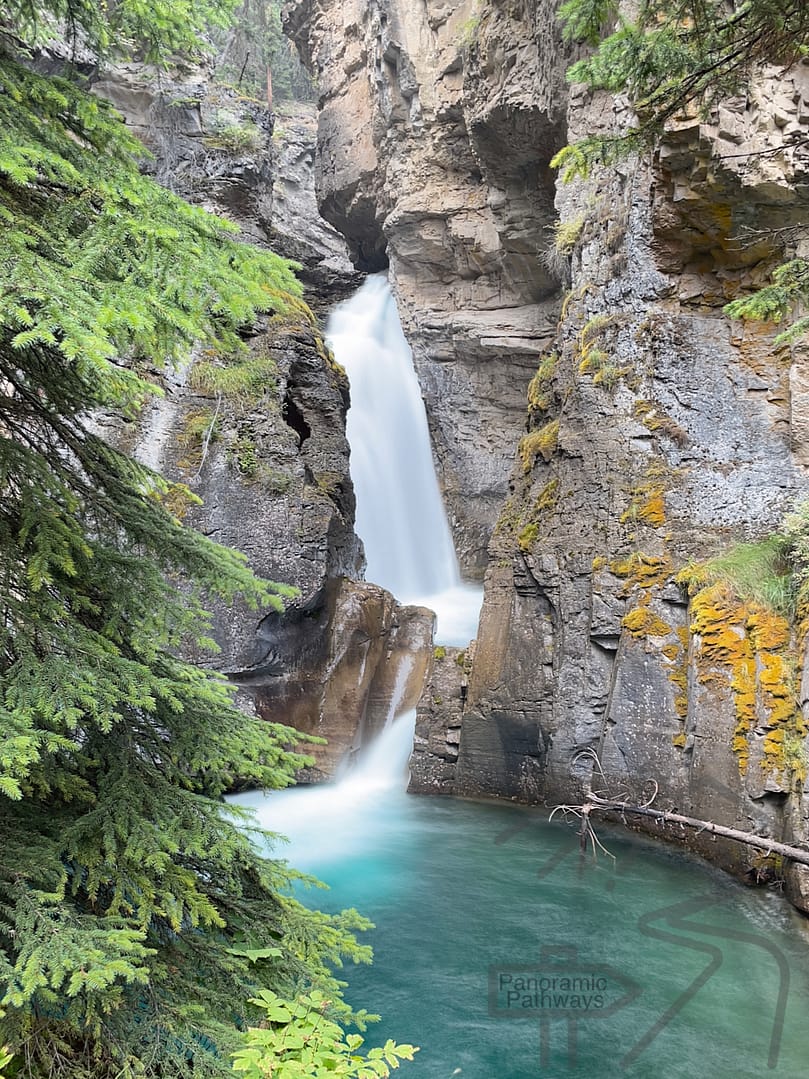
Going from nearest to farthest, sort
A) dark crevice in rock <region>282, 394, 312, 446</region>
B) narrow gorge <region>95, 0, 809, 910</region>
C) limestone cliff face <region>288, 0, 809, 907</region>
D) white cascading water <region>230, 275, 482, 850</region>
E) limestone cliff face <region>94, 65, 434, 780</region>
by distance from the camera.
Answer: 1. limestone cliff face <region>288, 0, 809, 907</region>
2. narrow gorge <region>95, 0, 809, 910</region>
3. white cascading water <region>230, 275, 482, 850</region>
4. limestone cliff face <region>94, 65, 434, 780</region>
5. dark crevice in rock <region>282, 394, 312, 446</region>

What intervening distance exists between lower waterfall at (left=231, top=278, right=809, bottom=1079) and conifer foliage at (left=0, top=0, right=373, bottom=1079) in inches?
96.6

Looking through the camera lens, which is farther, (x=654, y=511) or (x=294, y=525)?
(x=294, y=525)

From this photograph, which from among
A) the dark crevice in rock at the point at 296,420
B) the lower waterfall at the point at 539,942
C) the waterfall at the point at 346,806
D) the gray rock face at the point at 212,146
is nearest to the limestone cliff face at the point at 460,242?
the gray rock face at the point at 212,146

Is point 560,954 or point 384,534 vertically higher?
point 384,534

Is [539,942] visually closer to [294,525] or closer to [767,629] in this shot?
[767,629]

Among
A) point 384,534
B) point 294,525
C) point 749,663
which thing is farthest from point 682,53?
point 384,534

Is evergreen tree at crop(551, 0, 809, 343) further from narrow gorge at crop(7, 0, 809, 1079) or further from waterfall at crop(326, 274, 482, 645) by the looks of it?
waterfall at crop(326, 274, 482, 645)

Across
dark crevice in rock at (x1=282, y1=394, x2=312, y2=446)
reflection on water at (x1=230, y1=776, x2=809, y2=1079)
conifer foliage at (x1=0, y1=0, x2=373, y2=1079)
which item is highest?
dark crevice in rock at (x1=282, y1=394, x2=312, y2=446)

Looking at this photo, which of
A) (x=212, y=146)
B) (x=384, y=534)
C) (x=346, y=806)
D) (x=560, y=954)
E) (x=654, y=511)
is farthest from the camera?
(x=212, y=146)

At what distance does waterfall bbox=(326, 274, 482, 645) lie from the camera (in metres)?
16.6

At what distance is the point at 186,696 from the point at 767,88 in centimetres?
1055

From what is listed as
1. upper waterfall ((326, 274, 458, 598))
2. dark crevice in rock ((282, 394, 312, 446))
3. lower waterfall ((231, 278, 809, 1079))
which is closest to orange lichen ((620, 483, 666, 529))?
lower waterfall ((231, 278, 809, 1079))

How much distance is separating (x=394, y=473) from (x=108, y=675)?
1558cm

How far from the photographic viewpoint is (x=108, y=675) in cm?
309
